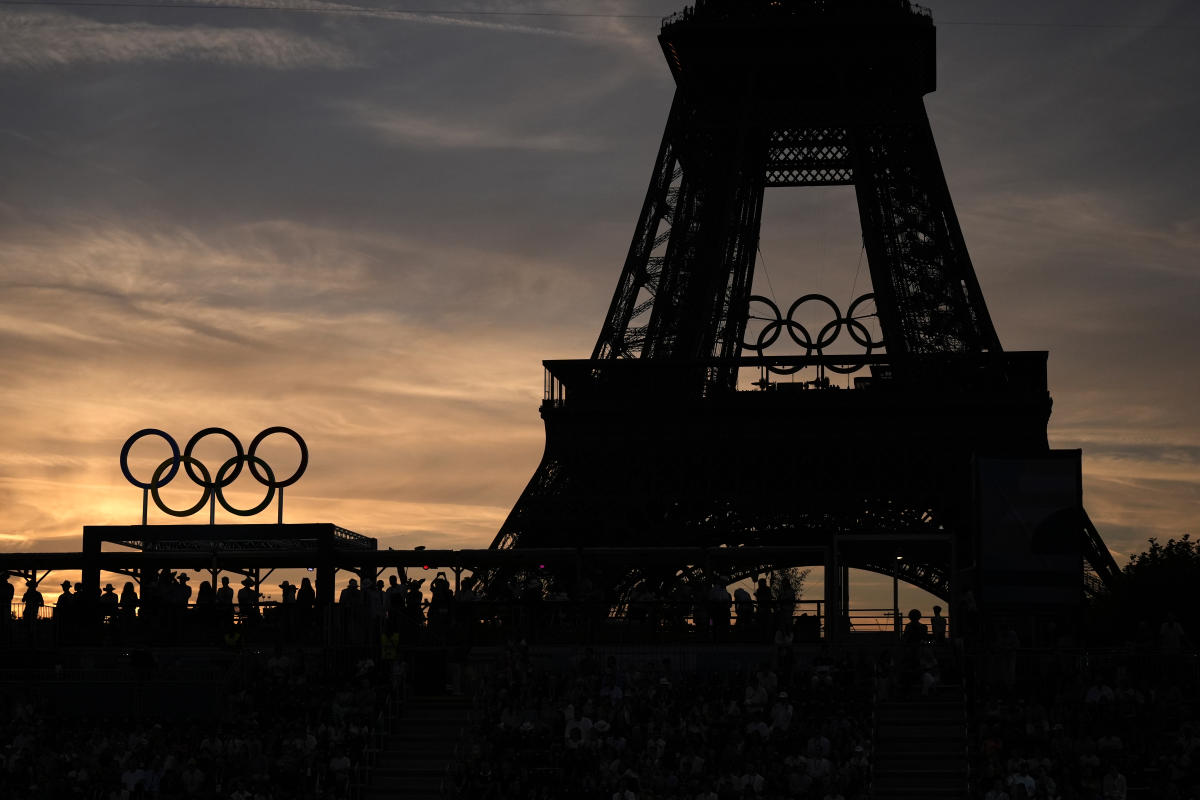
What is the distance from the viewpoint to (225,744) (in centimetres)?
3641

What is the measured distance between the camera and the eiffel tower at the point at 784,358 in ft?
208

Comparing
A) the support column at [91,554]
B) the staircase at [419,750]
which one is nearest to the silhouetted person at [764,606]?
the staircase at [419,750]

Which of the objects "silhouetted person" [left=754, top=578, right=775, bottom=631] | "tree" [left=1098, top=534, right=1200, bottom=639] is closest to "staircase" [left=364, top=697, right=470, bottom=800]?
"silhouetted person" [left=754, top=578, right=775, bottom=631]

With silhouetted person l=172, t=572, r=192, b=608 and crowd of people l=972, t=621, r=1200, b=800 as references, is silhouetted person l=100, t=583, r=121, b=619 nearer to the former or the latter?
silhouetted person l=172, t=572, r=192, b=608

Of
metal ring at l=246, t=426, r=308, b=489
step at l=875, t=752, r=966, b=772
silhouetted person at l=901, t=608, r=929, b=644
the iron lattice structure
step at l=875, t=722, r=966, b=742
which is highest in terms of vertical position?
the iron lattice structure

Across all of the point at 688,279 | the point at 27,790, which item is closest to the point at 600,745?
the point at 27,790

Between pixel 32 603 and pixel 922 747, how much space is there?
65.8ft

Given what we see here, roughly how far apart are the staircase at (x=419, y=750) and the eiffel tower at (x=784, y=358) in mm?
13698

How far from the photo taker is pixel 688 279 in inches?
2899

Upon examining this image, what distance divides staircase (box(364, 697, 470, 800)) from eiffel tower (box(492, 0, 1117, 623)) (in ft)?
44.9

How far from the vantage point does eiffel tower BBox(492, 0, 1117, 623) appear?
63.4m

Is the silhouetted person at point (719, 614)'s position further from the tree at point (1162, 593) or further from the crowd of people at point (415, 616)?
the tree at point (1162, 593)

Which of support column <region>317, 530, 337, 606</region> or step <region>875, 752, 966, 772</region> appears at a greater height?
support column <region>317, 530, 337, 606</region>

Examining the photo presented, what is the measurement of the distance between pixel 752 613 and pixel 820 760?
8.29 metres
